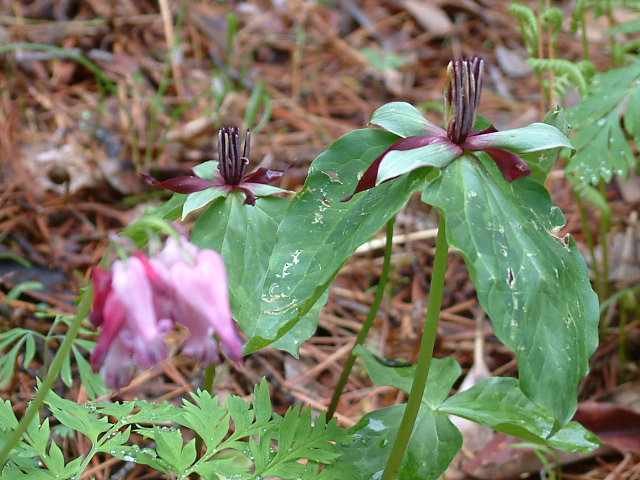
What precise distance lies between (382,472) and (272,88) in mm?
2944

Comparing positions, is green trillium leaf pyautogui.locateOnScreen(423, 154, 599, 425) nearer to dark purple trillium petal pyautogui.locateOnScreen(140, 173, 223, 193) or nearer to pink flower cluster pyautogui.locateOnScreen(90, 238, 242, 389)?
pink flower cluster pyautogui.locateOnScreen(90, 238, 242, 389)

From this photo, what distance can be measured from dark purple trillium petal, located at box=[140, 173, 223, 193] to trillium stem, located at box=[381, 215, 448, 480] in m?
0.58

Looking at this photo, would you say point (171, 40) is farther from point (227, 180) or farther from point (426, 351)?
point (426, 351)

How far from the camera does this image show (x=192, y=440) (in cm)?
141

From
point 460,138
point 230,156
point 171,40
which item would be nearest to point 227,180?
point 230,156

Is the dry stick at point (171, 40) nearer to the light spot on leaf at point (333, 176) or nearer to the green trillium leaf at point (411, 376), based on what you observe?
the green trillium leaf at point (411, 376)

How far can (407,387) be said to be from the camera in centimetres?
186

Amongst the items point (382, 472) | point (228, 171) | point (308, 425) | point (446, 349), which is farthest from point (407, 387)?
point (446, 349)

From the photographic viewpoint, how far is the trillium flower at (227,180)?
1.66 meters

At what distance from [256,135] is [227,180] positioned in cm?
213

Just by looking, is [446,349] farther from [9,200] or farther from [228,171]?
[9,200]

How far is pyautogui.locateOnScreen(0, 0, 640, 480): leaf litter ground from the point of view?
256 centimetres

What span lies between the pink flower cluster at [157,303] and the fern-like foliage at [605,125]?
1.66 metres

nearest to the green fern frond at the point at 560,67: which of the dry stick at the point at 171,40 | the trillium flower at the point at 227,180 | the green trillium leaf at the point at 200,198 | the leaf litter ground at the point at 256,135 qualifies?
the leaf litter ground at the point at 256,135
